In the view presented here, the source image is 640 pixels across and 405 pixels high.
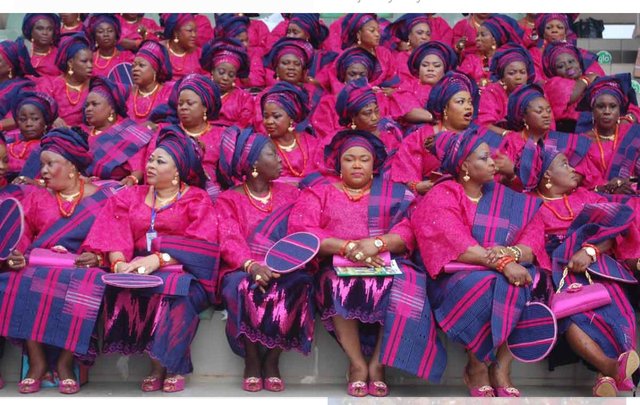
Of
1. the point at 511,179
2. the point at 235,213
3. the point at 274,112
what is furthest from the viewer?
the point at 274,112

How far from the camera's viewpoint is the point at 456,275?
228 inches

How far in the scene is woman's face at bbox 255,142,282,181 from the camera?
625cm

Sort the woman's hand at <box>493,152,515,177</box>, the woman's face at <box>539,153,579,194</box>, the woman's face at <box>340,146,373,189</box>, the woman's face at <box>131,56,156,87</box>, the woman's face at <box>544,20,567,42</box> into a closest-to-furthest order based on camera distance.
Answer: the woman's face at <box>340,146,373,189</box> < the woman's face at <box>539,153,579,194</box> < the woman's hand at <box>493,152,515,177</box> < the woman's face at <box>131,56,156,87</box> < the woman's face at <box>544,20,567,42</box>

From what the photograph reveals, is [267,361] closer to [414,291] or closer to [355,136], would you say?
[414,291]

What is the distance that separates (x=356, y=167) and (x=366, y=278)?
2.31 feet

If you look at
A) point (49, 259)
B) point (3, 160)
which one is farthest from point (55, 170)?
Answer: point (49, 259)

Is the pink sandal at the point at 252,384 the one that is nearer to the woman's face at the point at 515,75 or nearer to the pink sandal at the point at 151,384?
the pink sandal at the point at 151,384

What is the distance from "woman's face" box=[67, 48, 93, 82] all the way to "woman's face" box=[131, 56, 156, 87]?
0.36 m

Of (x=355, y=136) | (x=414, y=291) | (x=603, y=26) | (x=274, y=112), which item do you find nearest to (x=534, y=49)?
(x=603, y=26)

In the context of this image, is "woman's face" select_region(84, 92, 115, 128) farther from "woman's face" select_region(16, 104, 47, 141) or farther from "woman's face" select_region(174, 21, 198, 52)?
"woman's face" select_region(174, 21, 198, 52)

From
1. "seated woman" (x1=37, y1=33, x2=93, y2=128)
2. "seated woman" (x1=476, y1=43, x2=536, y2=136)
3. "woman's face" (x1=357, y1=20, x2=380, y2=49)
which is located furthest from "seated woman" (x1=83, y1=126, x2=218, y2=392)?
"woman's face" (x1=357, y1=20, x2=380, y2=49)

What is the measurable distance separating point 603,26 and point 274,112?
479 centimetres

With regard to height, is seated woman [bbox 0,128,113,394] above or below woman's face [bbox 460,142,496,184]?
below

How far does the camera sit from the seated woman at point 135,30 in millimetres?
9602
